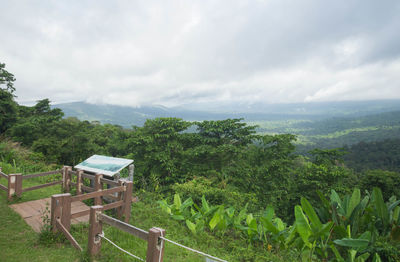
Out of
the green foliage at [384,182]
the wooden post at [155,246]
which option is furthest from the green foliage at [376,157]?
the wooden post at [155,246]

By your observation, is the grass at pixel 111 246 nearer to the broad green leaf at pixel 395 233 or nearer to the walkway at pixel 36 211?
the walkway at pixel 36 211

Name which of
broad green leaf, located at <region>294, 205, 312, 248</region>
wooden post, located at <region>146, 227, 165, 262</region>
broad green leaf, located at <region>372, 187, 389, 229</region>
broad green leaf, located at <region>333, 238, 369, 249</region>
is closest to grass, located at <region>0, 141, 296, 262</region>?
broad green leaf, located at <region>294, 205, 312, 248</region>

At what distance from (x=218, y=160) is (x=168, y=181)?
3.29 meters

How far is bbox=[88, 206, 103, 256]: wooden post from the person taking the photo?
2804 millimetres

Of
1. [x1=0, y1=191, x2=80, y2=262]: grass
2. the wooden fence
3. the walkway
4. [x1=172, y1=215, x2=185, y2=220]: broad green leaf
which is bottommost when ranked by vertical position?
the walkway

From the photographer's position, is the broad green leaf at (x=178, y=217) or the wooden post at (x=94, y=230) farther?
the broad green leaf at (x=178, y=217)

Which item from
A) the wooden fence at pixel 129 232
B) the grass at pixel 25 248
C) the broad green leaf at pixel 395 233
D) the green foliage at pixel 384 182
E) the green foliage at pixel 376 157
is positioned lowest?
the green foliage at pixel 376 157

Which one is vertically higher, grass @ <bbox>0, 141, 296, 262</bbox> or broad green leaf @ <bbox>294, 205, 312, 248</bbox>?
broad green leaf @ <bbox>294, 205, 312, 248</bbox>

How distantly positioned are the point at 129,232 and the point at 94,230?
0.73m

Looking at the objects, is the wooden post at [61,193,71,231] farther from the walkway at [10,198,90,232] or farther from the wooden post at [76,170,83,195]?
the wooden post at [76,170,83,195]

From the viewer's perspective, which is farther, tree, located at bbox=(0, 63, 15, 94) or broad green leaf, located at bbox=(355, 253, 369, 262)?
tree, located at bbox=(0, 63, 15, 94)

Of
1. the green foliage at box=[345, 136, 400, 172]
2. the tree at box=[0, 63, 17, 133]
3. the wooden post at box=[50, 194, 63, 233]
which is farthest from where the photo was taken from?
the green foliage at box=[345, 136, 400, 172]

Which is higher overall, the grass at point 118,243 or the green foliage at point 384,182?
the grass at point 118,243

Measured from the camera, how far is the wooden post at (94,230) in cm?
280
